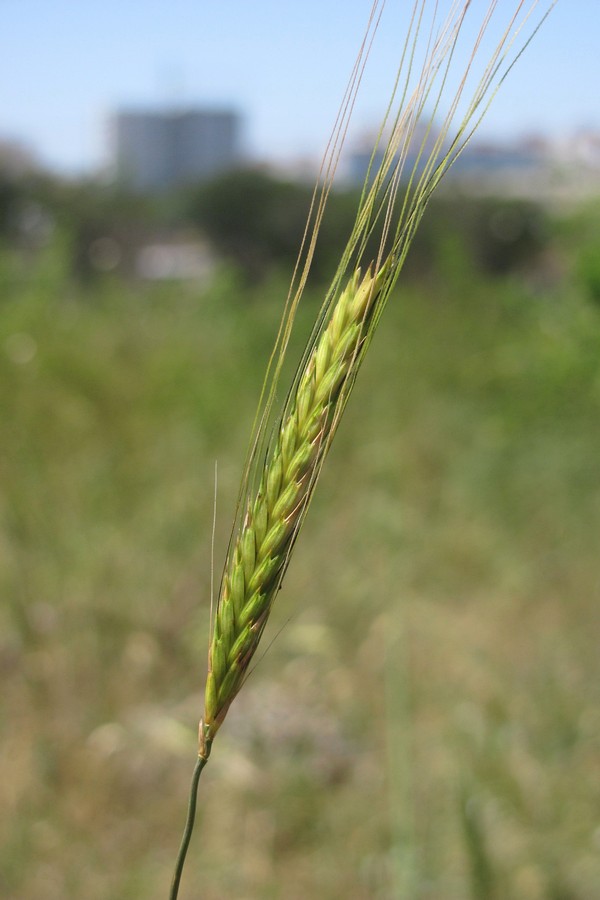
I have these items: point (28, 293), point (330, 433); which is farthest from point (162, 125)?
point (330, 433)

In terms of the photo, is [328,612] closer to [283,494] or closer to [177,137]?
[283,494]

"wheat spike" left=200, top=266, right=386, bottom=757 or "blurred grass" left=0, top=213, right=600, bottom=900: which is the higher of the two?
"wheat spike" left=200, top=266, right=386, bottom=757

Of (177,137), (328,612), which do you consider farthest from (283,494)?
(177,137)

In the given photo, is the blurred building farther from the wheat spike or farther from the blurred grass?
the wheat spike

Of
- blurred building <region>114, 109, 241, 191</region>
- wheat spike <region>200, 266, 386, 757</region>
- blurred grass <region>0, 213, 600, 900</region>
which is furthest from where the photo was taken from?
blurred building <region>114, 109, 241, 191</region>

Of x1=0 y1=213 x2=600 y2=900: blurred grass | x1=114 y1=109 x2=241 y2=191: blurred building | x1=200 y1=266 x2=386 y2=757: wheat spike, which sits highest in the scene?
x1=200 y1=266 x2=386 y2=757: wheat spike

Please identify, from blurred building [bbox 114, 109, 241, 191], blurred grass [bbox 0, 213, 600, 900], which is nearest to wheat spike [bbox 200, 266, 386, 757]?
blurred grass [bbox 0, 213, 600, 900]

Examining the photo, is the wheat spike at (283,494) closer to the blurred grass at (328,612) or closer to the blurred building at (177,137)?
the blurred grass at (328,612)

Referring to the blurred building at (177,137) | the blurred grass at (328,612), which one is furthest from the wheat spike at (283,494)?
the blurred building at (177,137)
